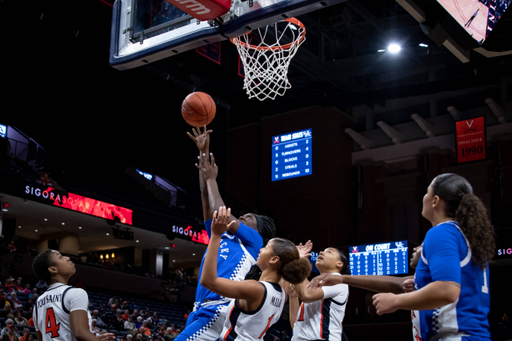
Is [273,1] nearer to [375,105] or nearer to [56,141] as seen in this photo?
[56,141]

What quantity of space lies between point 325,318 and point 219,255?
1142mm

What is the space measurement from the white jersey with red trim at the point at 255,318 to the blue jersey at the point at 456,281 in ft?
3.93

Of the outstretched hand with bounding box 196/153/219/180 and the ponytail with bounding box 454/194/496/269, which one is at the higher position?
the outstretched hand with bounding box 196/153/219/180

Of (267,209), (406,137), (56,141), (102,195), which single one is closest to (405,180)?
(406,137)

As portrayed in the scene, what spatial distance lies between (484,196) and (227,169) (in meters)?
10.6

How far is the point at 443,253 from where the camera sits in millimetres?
2299

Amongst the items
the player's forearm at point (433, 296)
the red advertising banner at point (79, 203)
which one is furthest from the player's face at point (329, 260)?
the red advertising banner at point (79, 203)

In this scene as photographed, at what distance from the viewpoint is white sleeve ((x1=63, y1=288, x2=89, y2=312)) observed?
12.8 feet

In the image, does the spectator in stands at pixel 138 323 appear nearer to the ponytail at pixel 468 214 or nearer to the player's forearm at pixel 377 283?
the player's forearm at pixel 377 283

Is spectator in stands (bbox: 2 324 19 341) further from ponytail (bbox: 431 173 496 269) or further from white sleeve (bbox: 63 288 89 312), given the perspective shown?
ponytail (bbox: 431 173 496 269)

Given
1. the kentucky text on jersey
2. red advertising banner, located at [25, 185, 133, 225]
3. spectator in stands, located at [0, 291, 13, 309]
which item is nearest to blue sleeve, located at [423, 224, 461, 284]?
the kentucky text on jersey

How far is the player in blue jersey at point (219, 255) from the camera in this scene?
3840 millimetres

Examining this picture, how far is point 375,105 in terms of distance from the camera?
23.8 m

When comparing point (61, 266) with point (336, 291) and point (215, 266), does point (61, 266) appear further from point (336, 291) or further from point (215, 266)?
point (336, 291)
